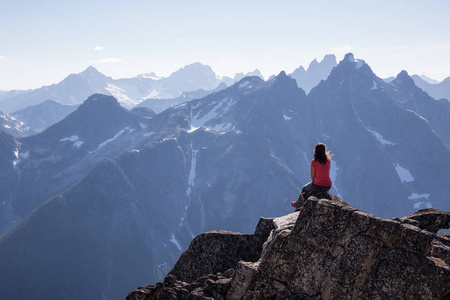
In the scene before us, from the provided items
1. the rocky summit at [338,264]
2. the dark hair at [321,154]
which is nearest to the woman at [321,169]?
the dark hair at [321,154]

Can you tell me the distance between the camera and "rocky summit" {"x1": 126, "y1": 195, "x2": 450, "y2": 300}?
15.1 m

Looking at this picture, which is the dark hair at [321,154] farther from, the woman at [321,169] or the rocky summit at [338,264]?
the rocky summit at [338,264]

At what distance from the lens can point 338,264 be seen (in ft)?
53.2

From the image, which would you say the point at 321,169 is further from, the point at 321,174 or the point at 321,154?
the point at 321,154

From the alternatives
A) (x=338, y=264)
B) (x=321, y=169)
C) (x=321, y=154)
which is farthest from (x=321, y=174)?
(x=338, y=264)

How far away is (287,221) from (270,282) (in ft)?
12.4

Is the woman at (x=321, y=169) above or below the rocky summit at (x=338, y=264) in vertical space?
above

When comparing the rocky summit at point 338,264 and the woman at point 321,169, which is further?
the woman at point 321,169

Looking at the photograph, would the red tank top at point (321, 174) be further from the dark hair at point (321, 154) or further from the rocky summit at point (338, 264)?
the rocky summit at point (338, 264)

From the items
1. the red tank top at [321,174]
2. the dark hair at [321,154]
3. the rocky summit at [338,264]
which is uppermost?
the dark hair at [321,154]

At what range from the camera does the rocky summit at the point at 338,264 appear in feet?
49.7

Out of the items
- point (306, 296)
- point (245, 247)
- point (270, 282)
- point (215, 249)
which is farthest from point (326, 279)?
point (215, 249)

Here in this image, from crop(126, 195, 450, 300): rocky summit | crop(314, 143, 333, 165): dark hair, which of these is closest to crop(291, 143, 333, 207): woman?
crop(314, 143, 333, 165): dark hair

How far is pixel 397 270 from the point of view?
50.0 ft
